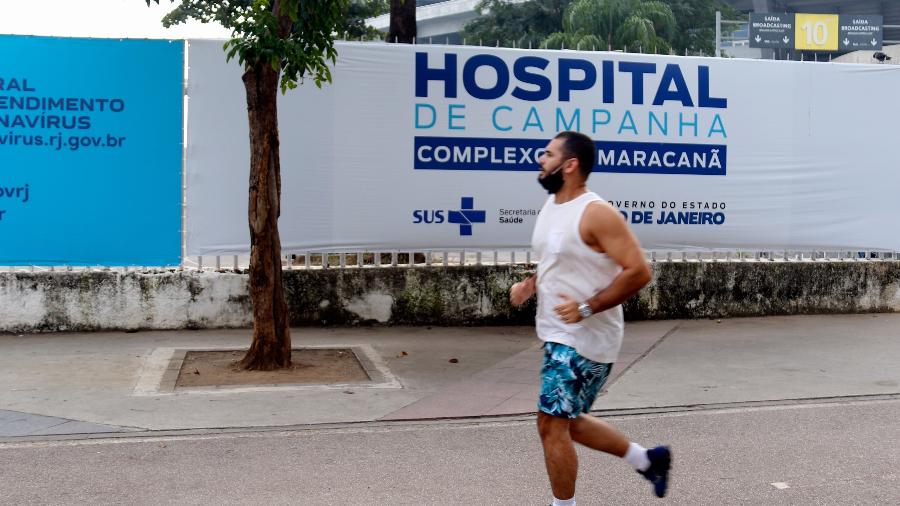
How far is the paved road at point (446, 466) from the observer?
5.13 m

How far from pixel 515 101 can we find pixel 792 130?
321 cm

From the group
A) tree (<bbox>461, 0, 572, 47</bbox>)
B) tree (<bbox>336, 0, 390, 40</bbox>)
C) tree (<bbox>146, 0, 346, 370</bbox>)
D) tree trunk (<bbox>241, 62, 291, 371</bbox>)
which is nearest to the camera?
tree (<bbox>146, 0, 346, 370</bbox>)

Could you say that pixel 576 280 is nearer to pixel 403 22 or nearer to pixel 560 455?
pixel 560 455

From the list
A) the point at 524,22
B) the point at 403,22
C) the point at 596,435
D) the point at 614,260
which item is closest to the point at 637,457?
the point at 596,435

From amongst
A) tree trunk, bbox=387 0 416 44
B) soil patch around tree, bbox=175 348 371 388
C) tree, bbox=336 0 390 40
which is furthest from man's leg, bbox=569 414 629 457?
tree, bbox=336 0 390 40

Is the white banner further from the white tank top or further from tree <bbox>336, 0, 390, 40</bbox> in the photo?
tree <bbox>336, 0, 390, 40</bbox>

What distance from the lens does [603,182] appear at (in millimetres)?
10750

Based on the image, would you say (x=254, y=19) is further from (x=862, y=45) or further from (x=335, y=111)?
(x=862, y=45)

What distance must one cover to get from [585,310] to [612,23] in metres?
30.9

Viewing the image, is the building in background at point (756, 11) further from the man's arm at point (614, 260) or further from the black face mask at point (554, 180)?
the man's arm at point (614, 260)

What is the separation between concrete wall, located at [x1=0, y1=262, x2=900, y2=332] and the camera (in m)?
9.66

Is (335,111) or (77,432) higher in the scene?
(335,111)

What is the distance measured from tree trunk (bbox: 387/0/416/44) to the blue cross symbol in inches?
107

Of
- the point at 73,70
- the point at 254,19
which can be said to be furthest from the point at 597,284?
the point at 73,70
